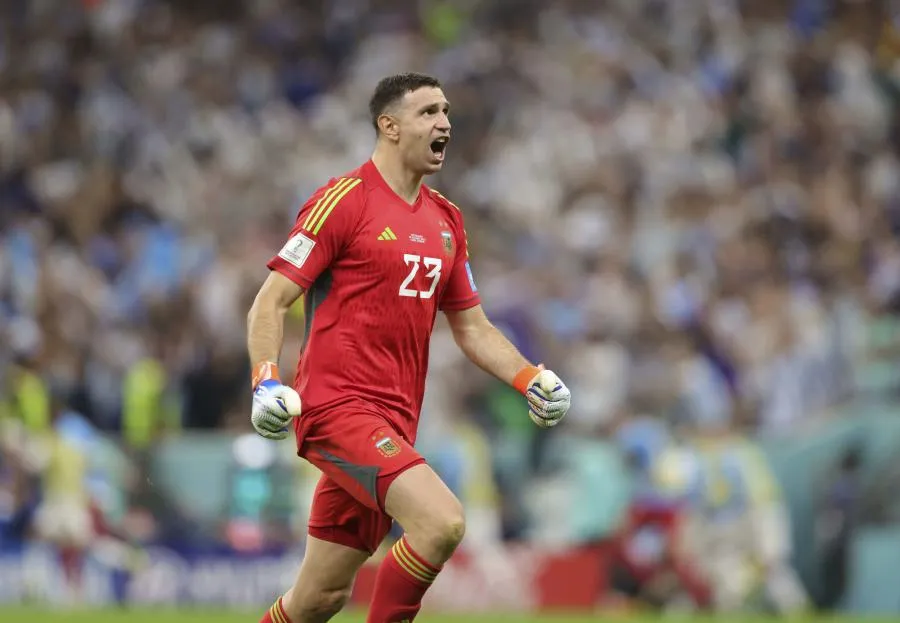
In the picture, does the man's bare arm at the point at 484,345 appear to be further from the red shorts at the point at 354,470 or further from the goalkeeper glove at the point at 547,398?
the red shorts at the point at 354,470

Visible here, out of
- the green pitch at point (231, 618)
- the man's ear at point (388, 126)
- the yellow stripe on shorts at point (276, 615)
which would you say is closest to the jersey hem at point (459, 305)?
the man's ear at point (388, 126)

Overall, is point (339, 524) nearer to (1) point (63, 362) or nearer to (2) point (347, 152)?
(1) point (63, 362)

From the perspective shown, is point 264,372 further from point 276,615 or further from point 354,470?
point 276,615

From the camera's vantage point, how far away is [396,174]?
7793mm

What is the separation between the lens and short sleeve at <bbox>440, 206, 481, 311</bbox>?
26.5ft

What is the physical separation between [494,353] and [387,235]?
89 centimetres

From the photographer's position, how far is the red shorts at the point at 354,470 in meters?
7.23

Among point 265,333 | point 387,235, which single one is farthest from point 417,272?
point 265,333

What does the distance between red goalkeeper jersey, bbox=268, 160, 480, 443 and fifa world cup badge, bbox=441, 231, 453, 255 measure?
9cm

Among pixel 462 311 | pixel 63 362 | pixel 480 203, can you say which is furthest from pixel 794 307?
pixel 462 311

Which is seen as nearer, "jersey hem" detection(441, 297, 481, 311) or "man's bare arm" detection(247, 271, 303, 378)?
"man's bare arm" detection(247, 271, 303, 378)

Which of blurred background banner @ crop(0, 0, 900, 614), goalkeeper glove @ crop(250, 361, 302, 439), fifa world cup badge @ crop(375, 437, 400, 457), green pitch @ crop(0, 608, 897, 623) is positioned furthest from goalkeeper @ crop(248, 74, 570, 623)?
blurred background banner @ crop(0, 0, 900, 614)

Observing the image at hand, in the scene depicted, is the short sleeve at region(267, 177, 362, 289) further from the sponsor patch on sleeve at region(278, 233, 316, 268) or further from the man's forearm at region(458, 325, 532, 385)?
the man's forearm at region(458, 325, 532, 385)

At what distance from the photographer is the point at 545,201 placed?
58.9ft
